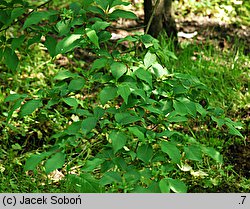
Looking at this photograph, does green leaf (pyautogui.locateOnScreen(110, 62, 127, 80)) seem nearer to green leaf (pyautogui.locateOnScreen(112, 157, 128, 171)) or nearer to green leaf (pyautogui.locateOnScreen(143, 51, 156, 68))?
green leaf (pyautogui.locateOnScreen(143, 51, 156, 68))

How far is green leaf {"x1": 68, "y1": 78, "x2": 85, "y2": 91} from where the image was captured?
2.29 metres

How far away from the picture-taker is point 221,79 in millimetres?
4039

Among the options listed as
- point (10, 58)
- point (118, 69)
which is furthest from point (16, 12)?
point (118, 69)

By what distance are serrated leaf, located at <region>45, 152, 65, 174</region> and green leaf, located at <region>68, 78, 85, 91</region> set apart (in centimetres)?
31

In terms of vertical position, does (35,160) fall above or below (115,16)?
below

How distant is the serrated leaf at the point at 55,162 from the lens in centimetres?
209

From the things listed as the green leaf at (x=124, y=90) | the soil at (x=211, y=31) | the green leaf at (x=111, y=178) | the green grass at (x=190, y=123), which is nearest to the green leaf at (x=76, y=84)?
the green leaf at (x=124, y=90)

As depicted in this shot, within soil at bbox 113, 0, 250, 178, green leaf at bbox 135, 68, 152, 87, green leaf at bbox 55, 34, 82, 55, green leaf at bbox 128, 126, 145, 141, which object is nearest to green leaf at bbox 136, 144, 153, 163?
green leaf at bbox 128, 126, 145, 141

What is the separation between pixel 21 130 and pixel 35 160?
1559mm

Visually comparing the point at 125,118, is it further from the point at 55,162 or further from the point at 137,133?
the point at 55,162

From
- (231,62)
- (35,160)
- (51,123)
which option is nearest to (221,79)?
(231,62)

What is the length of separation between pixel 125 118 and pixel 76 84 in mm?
282

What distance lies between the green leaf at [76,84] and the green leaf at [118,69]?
0.16 m

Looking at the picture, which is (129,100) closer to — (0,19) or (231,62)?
(0,19)
